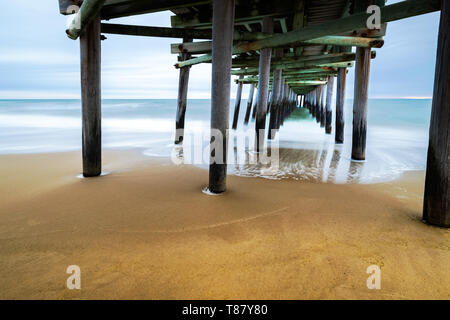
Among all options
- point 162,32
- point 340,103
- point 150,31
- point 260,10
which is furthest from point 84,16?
point 340,103

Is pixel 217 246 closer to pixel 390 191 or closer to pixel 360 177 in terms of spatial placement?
pixel 390 191

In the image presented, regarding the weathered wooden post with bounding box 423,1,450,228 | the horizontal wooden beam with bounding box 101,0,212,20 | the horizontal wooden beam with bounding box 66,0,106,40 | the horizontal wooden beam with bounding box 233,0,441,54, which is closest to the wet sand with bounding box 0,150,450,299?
the weathered wooden post with bounding box 423,1,450,228

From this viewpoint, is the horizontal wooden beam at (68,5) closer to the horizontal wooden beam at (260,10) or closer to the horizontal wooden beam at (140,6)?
the horizontal wooden beam at (140,6)

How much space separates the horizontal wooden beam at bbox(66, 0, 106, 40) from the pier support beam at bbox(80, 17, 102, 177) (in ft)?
0.64

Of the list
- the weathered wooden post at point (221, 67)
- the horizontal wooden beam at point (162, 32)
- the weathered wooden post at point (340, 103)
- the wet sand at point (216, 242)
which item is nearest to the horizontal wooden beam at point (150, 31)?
the horizontal wooden beam at point (162, 32)

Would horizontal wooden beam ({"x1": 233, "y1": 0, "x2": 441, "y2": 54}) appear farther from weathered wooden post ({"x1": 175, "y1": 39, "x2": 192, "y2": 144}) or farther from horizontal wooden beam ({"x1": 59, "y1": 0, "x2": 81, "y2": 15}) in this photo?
horizontal wooden beam ({"x1": 59, "y1": 0, "x2": 81, "y2": 15})

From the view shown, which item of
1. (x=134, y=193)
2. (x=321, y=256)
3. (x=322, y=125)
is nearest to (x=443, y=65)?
(x=321, y=256)

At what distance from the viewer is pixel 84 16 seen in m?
3.06

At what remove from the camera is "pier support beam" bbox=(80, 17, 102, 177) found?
3457mm

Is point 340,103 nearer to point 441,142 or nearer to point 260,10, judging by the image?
point 260,10

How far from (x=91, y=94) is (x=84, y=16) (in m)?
0.93

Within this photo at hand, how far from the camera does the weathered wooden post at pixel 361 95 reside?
4953 mm

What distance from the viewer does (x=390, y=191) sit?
11.1 ft

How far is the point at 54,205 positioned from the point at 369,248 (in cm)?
280
